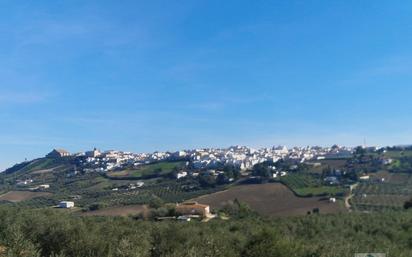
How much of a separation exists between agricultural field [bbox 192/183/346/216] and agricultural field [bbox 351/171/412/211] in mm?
3728

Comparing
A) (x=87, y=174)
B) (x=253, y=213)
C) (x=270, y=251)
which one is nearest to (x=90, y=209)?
(x=253, y=213)

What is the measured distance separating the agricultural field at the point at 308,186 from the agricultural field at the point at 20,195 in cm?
4804

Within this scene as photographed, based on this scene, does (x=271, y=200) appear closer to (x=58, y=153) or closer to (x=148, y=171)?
(x=148, y=171)

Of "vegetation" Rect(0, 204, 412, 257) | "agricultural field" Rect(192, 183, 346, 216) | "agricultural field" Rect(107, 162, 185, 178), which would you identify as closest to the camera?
"vegetation" Rect(0, 204, 412, 257)

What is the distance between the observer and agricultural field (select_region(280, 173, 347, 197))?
3069 inches

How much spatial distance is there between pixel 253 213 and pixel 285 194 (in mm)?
16988

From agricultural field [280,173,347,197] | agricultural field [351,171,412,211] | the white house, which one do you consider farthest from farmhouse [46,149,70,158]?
agricultural field [351,171,412,211]

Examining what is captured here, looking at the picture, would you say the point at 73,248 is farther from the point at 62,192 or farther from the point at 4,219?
the point at 62,192

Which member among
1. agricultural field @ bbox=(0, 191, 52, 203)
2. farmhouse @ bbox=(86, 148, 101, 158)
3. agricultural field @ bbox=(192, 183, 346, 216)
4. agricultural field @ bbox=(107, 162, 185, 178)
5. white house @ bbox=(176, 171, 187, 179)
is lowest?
agricultural field @ bbox=(192, 183, 346, 216)

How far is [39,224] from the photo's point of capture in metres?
33.7

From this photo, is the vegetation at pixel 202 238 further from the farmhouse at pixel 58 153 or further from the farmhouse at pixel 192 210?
the farmhouse at pixel 58 153

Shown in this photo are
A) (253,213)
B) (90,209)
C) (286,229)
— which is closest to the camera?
(286,229)

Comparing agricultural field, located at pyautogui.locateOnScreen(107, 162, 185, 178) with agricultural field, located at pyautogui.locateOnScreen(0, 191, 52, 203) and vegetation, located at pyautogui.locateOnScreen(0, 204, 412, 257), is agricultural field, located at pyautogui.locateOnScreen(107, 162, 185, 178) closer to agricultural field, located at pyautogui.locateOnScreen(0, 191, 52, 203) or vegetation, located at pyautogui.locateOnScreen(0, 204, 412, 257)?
agricultural field, located at pyautogui.locateOnScreen(0, 191, 52, 203)

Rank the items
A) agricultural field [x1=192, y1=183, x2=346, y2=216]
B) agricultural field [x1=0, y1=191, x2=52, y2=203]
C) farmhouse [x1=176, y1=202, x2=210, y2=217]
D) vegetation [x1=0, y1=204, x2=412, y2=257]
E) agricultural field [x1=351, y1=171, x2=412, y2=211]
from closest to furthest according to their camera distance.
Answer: vegetation [x1=0, y1=204, x2=412, y2=257] → farmhouse [x1=176, y1=202, x2=210, y2=217] → agricultural field [x1=351, y1=171, x2=412, y2=211] → agricultural field [x1=192, y1=183, x2=346, y2=216] → agricultural field [x1=0, y1=191, x2=52, y2=203]
